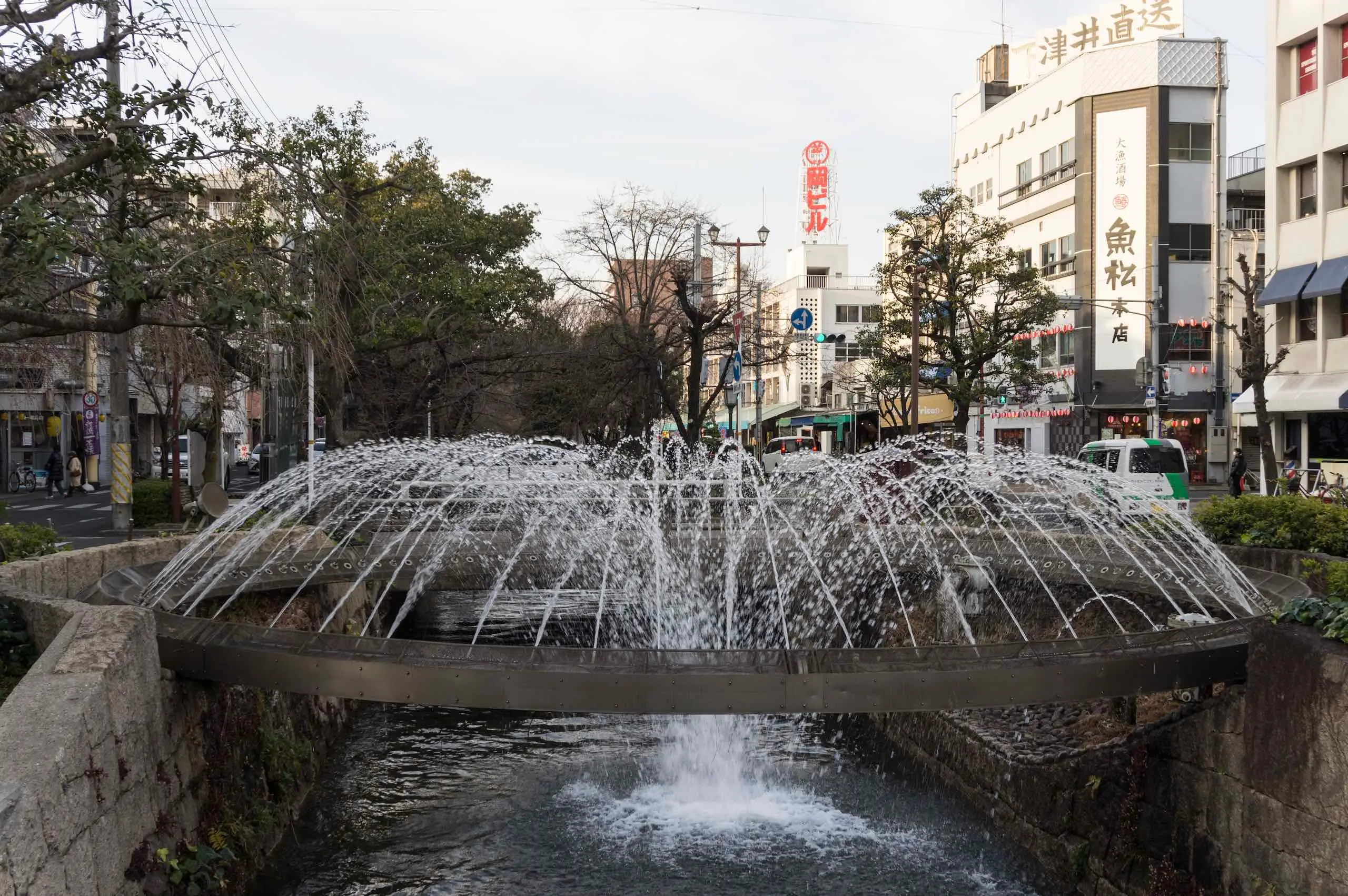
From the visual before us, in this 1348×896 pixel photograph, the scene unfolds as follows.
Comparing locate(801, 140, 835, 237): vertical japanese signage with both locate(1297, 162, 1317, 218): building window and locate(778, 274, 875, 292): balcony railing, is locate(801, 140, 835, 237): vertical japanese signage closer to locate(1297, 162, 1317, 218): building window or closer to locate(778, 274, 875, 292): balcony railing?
locate(778, 274, 875, 292): balcony railing

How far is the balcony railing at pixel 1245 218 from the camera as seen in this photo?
4384cm

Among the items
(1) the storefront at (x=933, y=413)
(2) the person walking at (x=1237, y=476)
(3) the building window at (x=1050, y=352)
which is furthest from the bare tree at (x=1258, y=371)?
(1) the storefront at (x=933, y=413)

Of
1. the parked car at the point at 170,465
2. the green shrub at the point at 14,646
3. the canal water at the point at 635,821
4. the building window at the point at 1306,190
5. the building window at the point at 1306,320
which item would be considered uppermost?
the building window at the point at 1306,190

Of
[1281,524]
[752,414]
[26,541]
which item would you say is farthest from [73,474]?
[752,414]

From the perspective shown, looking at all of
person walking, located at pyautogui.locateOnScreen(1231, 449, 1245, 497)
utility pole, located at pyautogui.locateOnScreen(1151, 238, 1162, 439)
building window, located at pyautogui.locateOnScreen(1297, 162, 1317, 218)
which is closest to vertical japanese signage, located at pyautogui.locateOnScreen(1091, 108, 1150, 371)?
utility pole, located at pyautogui.locateOnScreen(1151, 238, 1162, 439)

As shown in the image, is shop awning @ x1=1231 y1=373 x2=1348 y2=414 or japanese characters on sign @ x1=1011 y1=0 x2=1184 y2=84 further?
japanese characters on sign @ x1=1011 y1=0 x2=1184 y2=84

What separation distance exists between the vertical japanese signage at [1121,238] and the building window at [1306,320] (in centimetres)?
987

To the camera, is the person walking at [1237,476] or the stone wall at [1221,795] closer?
the stone wall at [1221,795]

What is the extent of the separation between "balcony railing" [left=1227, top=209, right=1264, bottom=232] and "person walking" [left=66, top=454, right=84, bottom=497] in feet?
145

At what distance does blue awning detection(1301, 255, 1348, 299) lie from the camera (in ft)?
96.1

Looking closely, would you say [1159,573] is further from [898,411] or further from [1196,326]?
[898,411]

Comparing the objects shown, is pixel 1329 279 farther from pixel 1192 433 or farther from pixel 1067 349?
pixel 1067 349

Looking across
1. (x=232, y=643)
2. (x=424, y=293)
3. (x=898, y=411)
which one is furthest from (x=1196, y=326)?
(x=232, y=643)

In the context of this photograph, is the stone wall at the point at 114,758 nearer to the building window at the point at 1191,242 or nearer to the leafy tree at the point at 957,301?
the leafy tree at the point at 957,301
